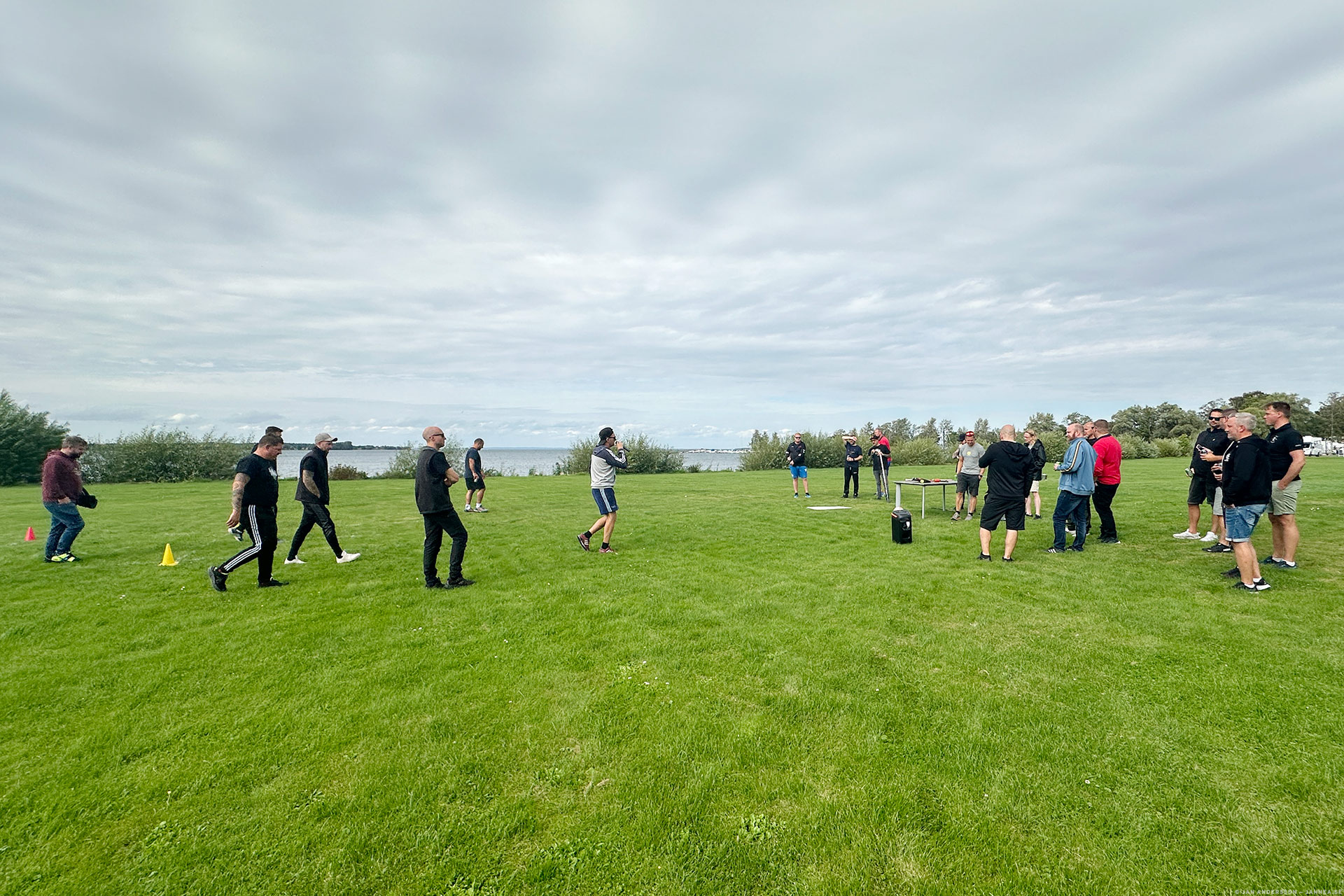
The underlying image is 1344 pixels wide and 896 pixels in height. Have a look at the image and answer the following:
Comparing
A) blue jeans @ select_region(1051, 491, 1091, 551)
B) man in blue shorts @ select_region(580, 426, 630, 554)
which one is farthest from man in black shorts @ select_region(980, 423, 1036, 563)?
man in blue shorts @ select_region(580, 426, 630, 554)

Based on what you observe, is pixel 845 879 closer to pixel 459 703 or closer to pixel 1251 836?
pixel 1251 836

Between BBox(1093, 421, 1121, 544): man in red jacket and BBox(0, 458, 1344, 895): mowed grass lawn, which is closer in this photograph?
BBox(0, 458, 1344, 895): mowed grass lawn

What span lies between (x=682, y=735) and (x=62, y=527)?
12.0 metres

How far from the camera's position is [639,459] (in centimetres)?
4050

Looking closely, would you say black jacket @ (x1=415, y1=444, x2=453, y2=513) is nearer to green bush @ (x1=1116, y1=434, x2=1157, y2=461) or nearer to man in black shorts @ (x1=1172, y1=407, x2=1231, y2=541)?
man in black shorts @ (x1=1172, y1=407, x2=1231, y2=541)

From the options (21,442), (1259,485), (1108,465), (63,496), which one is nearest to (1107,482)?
(1108,465)

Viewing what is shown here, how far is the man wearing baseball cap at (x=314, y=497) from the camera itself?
350 inches

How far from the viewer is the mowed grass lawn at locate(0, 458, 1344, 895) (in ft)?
9.04

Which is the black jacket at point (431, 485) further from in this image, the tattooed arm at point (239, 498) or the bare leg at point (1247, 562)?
the bare leg at point (1247, 562)

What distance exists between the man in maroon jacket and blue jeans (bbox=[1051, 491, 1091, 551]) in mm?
15978

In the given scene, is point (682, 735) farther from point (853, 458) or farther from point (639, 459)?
point (639, 459)

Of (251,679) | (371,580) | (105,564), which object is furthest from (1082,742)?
(105,564)

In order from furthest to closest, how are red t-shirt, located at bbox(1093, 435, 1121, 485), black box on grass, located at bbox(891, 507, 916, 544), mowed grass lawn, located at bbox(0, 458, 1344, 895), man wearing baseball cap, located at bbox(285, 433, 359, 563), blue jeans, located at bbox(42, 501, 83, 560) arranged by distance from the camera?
black box on grass, located at bbox(891, 507, 916, 544) < red t-shirt, located at bbox(1093, 435, 1121, 485) < blue jeans, located at bbox(42, 501, 83, 560) < man wearing baseball cap, located at bbox(285, 433, 359, 563) < mowed grass lawn, located at bbox(0, 458, 1344, 895)

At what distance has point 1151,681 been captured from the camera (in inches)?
177
